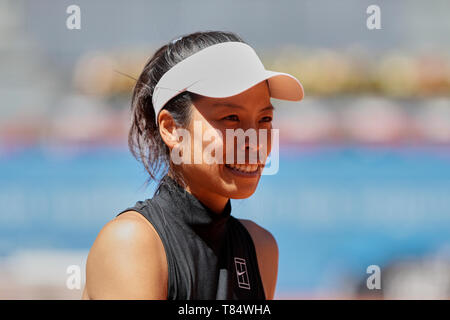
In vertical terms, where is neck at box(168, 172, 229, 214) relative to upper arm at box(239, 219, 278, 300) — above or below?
above

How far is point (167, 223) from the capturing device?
51.4 inches

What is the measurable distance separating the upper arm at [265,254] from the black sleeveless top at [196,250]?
0.42 feet

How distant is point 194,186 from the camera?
137 centimetres

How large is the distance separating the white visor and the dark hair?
26 mm

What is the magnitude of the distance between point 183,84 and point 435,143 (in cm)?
455

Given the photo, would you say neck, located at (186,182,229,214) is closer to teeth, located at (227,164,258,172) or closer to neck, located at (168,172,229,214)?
neck, located at (168,172,229,214)

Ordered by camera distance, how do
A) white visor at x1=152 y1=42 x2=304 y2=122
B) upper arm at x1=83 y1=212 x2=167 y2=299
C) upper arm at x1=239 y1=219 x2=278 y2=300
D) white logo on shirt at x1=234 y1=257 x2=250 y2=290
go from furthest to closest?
upper arm at x1=239 y1=219 x2=278 y2=300
white logo on shirt at x1=234 y1=257 x2=250 y2=290
white visor at x1=152 y1=42 x2=304 y2=122
upper arm at x1=83 y1=212 x2=167 y2=299

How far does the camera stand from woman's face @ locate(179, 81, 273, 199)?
129 cm

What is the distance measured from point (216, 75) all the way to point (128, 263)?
0.54 meters

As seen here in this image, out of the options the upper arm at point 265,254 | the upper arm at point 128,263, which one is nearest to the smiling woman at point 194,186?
the upper arm at point 128,263

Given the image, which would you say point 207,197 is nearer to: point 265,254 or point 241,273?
point 241,273

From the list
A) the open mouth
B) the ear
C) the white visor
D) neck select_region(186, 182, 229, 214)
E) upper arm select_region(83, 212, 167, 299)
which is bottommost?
upper arm select_region(83, 212, 167, 299)

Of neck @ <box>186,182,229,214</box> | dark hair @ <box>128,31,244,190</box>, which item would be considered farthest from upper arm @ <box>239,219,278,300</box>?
dark hair @ <box>128,31,244,190</box>
